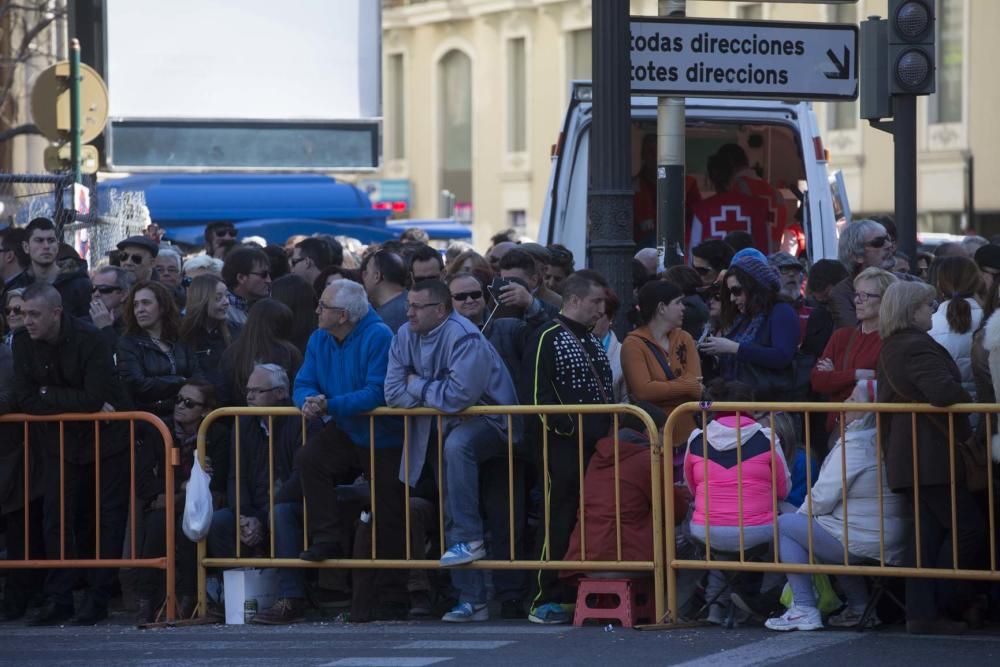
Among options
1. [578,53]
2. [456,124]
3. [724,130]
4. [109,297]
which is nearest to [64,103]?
[109,297]

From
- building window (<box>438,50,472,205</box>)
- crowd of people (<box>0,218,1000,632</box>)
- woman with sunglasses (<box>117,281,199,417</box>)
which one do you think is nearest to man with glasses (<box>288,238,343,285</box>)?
crowd of people (<box>0,218,1000,632</box>)

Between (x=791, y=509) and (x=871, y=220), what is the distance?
10.6 feet

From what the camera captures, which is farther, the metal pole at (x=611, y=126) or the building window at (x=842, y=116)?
the building window at (x=842, y=116)

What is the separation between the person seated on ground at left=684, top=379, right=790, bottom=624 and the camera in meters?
9.27

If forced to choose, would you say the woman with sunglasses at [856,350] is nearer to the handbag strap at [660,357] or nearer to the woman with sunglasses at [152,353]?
the handbag strap at [660,357]

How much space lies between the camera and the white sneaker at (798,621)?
905 centimetres

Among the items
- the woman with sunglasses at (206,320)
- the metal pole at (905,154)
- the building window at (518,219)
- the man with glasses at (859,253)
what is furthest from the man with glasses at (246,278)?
the building window at (518,219)

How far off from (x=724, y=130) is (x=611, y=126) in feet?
16.1

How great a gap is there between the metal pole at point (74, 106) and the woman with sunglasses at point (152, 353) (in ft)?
15.7

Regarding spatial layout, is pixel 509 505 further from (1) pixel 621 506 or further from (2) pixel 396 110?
(2) pixel 396 110

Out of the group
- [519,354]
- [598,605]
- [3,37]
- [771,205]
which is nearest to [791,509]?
[598,605]

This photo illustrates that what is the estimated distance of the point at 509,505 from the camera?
32.0 feet

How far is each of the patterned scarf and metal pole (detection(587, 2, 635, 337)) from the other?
103cm


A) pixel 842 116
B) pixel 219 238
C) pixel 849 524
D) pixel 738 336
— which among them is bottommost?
pixel 849 524
